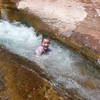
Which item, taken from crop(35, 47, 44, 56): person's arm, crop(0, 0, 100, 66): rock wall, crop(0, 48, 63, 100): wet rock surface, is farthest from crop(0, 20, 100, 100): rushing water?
crop(0, 48, 63, 100): wet rock surface

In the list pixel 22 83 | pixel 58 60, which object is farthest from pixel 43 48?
pixel 22 83

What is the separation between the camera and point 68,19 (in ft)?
36.0

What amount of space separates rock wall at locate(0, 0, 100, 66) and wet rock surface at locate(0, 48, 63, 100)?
243 centimetres

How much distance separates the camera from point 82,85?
7.60m

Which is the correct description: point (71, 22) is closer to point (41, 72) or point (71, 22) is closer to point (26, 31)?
point (26, 31)

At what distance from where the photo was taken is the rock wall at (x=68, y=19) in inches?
375

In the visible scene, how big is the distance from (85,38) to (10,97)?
4.28 metres

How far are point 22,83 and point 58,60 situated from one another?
2.46 m

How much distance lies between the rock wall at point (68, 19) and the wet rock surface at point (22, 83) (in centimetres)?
243

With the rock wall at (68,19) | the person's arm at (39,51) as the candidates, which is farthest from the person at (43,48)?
the rock wall at (68,19)

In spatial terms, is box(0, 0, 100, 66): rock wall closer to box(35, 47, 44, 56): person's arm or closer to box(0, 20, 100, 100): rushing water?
box(0, 20, 100, 100): rushing water

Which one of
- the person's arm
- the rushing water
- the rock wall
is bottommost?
the rushing water

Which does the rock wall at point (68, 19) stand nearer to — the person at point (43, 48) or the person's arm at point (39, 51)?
the person at point (43, 48)

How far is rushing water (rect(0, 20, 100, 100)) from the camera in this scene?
756 cm
